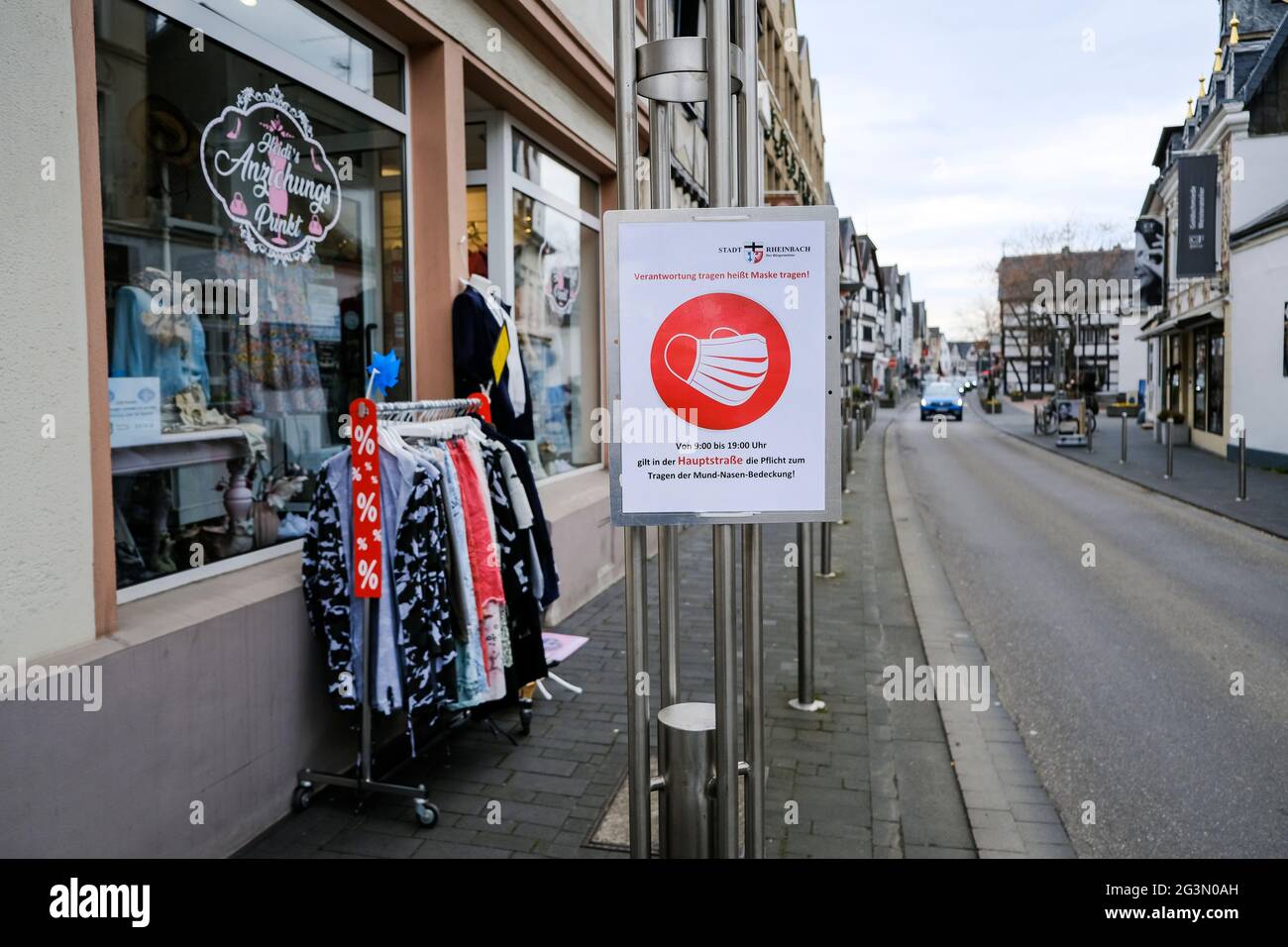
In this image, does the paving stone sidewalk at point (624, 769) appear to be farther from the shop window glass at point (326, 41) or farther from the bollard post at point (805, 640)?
the shop window glass at point (326, 41)

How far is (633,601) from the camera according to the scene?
2.65 metres

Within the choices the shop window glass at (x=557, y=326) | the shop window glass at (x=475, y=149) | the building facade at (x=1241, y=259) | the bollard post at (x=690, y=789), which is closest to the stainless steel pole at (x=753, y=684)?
the bollard post at (x=690, y=789)

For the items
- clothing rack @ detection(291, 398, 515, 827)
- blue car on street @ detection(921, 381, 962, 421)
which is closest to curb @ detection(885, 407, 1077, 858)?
clothing rack @ detection(291, 398, 515, 827)

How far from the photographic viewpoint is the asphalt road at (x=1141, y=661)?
4055mm

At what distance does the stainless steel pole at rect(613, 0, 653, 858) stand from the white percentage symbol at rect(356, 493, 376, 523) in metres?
1.49

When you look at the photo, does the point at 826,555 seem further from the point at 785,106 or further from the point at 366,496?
the point at 785,106

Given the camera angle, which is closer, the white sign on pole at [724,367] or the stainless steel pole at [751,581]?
the white sign on pole at [724,367]

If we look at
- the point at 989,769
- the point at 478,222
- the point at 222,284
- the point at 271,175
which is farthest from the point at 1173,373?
the point at 222,284

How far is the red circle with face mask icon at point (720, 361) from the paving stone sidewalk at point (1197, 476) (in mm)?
10737

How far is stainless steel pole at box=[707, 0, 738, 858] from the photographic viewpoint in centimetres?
255

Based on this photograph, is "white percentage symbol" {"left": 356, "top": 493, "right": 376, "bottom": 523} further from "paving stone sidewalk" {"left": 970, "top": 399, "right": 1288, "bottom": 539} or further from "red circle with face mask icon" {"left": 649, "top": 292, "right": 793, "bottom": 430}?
"paving stone sidewalk" {"left": 970, "top": 399, "right": 1288, "bottom": 539}

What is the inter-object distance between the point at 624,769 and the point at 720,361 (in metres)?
2.44

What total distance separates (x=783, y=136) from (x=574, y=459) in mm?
18224
